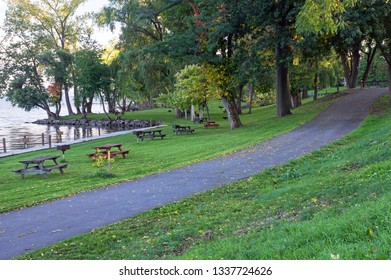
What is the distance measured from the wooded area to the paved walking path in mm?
4533

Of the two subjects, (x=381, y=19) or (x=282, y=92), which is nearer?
(x=381, y=19)

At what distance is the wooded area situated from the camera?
25742 mm

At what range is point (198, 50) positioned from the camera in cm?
2898

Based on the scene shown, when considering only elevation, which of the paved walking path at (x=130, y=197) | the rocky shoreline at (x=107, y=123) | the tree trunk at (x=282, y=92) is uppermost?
the tree trunk at (x=282, y=92)

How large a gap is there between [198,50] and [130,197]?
2011cm

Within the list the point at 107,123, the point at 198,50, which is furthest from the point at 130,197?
the point at 107,123

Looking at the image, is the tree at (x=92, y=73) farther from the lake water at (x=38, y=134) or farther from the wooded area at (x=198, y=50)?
the lake water at (x=38, y=134)

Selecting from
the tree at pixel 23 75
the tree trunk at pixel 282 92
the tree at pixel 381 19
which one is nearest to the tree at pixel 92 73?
the tree at pixel 23 75

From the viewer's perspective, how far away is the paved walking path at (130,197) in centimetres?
777

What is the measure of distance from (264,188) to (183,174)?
377 cm

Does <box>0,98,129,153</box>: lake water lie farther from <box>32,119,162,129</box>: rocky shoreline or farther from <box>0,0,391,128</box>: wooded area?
<box>0,0,391,128</box>: wooded area

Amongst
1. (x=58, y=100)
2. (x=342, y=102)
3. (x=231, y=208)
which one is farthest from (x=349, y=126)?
(x=58, y=100)

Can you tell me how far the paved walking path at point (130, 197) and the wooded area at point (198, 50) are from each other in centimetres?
453

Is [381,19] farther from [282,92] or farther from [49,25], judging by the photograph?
[49,25]
